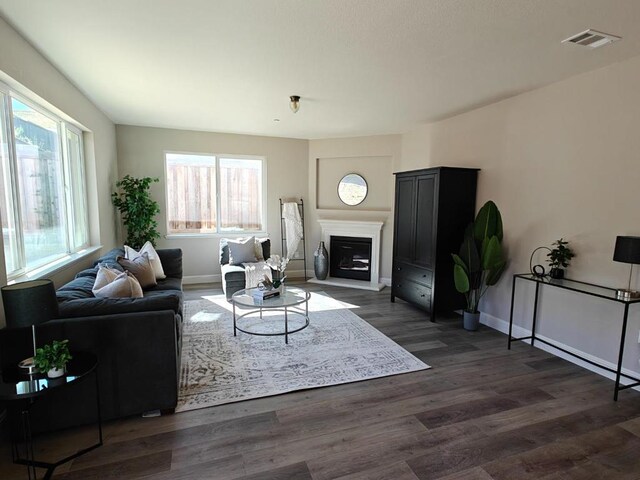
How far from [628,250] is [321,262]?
171 inches

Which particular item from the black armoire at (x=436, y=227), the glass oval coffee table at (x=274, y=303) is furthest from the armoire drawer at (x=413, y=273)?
the glass oval coffee table at (x=274, y=303)

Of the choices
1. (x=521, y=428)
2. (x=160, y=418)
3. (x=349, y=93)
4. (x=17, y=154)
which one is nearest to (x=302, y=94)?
(x=349, y=93)

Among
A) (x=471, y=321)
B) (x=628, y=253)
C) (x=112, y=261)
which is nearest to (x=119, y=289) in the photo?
(x=112, y=261)

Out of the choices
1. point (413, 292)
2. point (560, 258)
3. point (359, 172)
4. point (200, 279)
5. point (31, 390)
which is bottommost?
point (200, 279)

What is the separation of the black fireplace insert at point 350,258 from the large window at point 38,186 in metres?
3.88

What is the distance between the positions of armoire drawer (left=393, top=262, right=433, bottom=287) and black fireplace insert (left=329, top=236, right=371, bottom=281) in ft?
4.04

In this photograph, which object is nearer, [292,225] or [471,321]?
[471,321]

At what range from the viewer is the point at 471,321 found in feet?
13.3

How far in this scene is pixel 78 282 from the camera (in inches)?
113

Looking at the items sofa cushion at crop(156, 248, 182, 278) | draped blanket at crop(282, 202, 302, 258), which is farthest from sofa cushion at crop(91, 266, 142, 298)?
draped blanket at crop(282, 202, 302, 258)

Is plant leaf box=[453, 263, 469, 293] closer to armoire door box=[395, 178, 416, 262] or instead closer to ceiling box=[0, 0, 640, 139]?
armoire door box=[395, 178, 416, 262]

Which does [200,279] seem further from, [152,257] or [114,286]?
[114,286]

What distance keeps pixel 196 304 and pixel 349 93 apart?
11.2 feet

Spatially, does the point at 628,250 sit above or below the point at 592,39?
below
